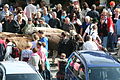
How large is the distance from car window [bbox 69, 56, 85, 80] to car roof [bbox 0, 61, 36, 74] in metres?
1.43

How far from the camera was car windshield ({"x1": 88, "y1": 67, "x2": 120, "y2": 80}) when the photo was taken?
1519 centimetres

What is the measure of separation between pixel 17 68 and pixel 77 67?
1898 mm

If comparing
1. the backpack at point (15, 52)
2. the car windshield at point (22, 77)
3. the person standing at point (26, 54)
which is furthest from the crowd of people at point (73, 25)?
the car windshield at point (22, 77)

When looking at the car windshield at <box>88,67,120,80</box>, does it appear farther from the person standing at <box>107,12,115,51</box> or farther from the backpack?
the person standing at <box>107,12,115,51</box>

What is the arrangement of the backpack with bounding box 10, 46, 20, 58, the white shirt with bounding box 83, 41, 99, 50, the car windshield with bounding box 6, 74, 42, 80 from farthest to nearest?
the white shirt with bounding box 83, 41, 99, 50, the backpack with bounding box 10, 46, 20, 58, the car windshield with bounding box 6, 74, 42, 80

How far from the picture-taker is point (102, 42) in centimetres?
2323

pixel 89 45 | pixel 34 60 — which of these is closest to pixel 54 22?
pixel 89 45

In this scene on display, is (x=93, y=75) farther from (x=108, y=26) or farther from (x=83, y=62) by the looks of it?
(x=108, y=26)

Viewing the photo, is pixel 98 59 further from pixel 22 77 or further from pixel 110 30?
pixel 110 30

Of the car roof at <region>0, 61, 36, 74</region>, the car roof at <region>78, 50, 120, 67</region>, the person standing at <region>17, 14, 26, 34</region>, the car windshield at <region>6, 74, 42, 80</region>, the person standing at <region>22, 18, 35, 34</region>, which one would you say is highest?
the person standing at <region>17, 14, 26, 34</region>

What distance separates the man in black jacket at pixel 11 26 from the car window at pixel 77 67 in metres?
5.65

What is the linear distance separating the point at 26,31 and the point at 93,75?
278 inches

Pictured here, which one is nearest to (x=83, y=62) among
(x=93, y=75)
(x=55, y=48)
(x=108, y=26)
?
(x=93, y=75)

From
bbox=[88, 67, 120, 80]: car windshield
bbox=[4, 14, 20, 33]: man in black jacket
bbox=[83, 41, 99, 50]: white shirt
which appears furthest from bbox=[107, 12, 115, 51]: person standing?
bbox=[88, 67, 120, 80]: car windshield
